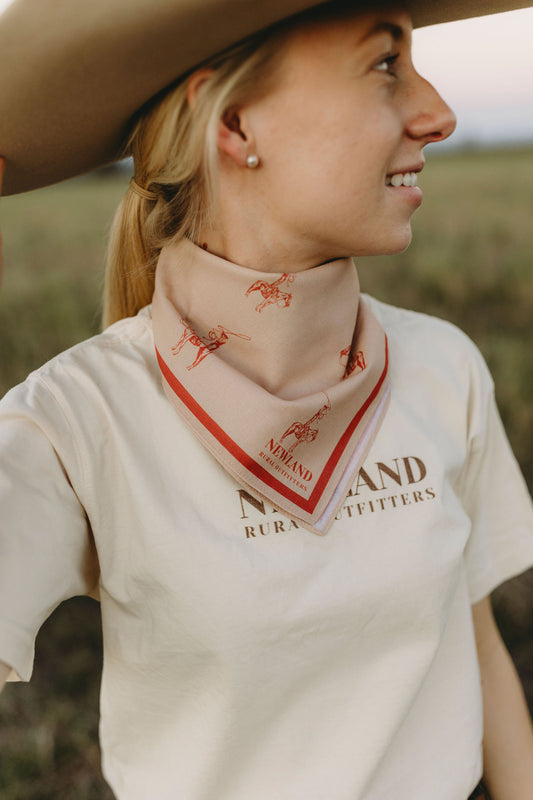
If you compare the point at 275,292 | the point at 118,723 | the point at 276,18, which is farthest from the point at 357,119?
the point at 118,723

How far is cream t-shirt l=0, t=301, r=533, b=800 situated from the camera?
3.28 ft

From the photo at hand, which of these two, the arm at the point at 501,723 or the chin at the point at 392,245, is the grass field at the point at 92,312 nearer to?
the chin at the point at 392,245

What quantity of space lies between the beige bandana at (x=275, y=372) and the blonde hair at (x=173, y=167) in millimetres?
63

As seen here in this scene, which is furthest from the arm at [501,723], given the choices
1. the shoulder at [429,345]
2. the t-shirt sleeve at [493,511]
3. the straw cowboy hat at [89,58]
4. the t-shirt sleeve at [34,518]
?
the straw cowboy hat at [89,58]

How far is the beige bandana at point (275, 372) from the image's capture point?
1081 mm

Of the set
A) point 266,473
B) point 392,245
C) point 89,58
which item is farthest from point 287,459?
point 89,58

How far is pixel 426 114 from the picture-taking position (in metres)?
1.12

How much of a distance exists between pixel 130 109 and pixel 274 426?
0.51m

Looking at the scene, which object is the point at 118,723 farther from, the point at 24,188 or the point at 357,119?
the point at 357,119

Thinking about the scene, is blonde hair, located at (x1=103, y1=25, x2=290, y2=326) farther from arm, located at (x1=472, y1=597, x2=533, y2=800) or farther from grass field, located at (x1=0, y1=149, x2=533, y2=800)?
arm, located at (x1=472, y1=597, x2=533, y2=800)

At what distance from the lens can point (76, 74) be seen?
1005mm

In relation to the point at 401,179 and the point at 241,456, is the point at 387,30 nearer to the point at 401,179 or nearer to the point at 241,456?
the point at 401,179

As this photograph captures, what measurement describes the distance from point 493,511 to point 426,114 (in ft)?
2.25

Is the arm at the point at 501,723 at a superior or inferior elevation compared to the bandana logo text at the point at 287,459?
inferior
